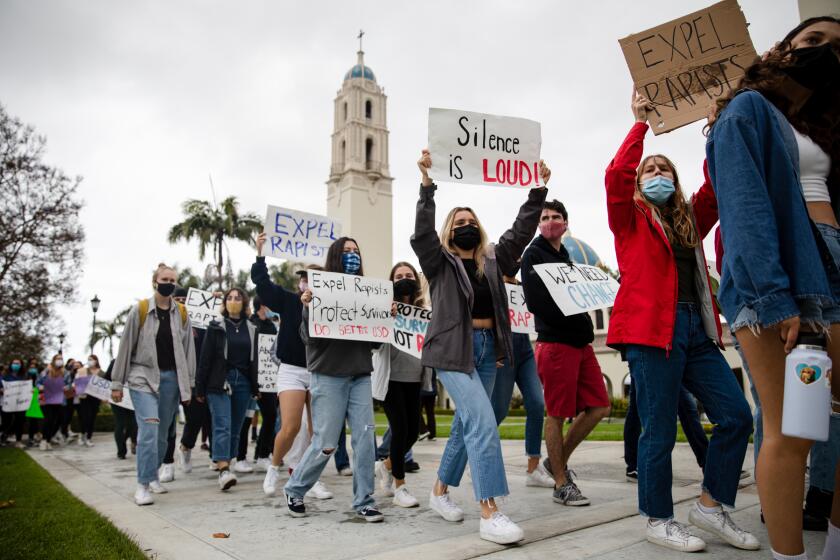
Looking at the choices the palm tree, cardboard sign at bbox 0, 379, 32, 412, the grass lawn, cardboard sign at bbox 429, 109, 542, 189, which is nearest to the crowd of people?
cardboard sign at bbox 429, 109, 542, 189

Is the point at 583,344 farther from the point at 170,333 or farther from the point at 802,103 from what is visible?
the point at 170,333

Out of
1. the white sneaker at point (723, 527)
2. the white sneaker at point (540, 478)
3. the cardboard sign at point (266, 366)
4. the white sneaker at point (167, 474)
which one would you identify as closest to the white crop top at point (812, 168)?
the white sneaker at point (723, 527)

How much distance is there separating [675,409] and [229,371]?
5.30 m

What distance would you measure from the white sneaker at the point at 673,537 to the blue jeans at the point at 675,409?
0.06 m

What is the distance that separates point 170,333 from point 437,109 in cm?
357

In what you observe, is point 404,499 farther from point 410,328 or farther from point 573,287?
point 573,287

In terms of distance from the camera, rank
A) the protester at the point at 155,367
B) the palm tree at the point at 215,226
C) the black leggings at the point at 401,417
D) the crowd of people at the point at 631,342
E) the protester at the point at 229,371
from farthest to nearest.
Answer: the palm tree at the point at 215,226 < the protester at the point at 229,371 < the protester at the point at 155,367 < the black leggings at the point at 401,417 < the crowd of people at the point at 631,342

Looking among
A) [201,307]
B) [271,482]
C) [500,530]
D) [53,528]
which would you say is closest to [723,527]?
[500,530]

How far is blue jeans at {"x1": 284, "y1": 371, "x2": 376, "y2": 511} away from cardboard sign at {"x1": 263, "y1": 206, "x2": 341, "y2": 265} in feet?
7.87

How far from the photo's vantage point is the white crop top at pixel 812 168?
263 centimetres

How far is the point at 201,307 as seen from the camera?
962 cm

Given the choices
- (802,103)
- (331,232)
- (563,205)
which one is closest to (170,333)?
(331,232)

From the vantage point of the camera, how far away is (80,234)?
848 inches

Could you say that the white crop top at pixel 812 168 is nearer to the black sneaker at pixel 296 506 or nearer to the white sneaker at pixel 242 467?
the black sneaker at pixel 296 506
